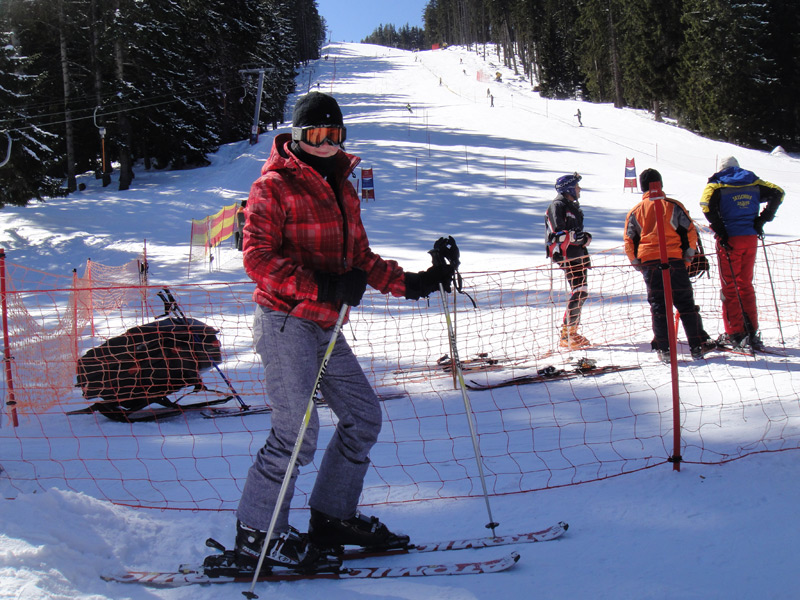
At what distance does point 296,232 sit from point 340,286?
1.00 ft

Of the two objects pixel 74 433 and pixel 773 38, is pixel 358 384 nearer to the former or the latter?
pixel 74 433

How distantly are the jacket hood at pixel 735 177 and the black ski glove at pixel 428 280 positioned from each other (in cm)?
444

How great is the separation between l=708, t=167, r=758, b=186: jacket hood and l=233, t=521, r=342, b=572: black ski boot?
5.36 metres

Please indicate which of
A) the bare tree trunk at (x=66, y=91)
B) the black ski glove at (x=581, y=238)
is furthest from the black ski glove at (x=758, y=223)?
the bare tree trunk at (x=66, y=91)

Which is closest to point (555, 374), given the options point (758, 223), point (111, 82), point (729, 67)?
point (758, 223)

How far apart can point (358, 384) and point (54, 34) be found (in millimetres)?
28718

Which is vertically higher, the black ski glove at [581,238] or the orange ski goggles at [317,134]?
the orange ski goggles at [317,134]

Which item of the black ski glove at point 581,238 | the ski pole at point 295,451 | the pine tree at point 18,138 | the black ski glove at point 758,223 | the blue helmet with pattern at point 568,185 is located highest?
the pine tree at point 18,138

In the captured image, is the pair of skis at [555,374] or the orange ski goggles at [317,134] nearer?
the orange ski goggles at [317,134]

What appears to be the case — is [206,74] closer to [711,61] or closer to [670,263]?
[711,61]

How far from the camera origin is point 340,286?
97.2 inches

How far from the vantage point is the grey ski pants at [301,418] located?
2.56m

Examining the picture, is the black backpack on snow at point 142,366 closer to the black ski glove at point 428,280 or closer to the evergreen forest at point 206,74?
the black ski glove at point 428,280

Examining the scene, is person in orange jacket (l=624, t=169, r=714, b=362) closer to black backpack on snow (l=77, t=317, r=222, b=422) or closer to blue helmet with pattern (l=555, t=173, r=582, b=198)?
blue helmet with pattern (l=555, t=173, r=582, b=198)
